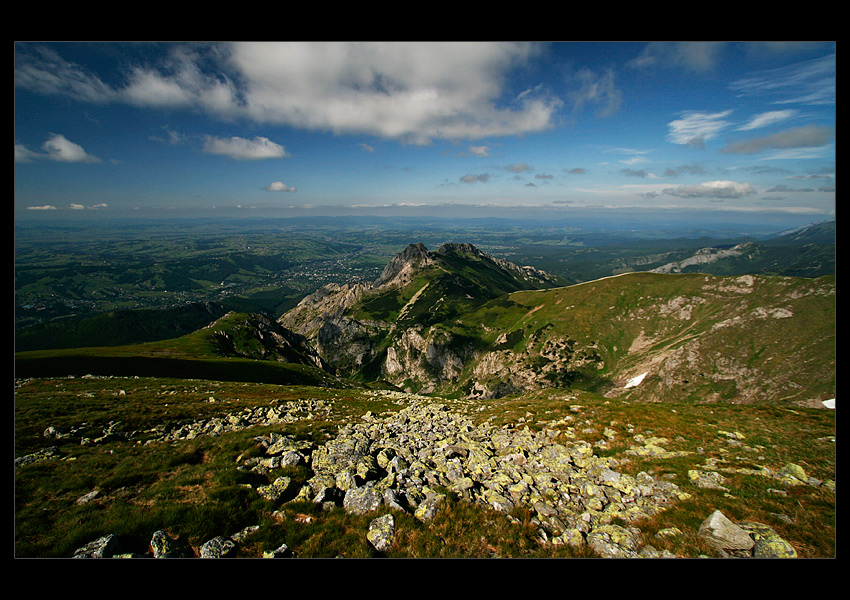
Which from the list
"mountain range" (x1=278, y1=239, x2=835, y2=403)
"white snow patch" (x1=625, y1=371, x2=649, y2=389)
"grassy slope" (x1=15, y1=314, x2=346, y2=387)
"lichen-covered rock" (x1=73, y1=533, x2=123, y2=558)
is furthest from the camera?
"white snow patch" (x1=625, y1=371, x2=649, y2=389)

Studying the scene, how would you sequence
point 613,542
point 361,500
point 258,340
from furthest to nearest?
point 258,340 < point 361,500 < point 613,542

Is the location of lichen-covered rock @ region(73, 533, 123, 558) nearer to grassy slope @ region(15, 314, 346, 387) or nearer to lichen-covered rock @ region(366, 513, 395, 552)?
lichen-covered rock @ region(366, 513, 395, 552)

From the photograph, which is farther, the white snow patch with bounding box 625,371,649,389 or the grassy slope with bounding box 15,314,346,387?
the white snow patch with bounding box 625,371,649,389

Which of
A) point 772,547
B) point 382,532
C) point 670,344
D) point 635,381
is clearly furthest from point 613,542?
point 670,344

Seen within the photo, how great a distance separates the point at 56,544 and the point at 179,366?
236 ft

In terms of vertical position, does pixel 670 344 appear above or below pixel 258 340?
below

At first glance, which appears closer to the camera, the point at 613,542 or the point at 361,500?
the point at 613,542

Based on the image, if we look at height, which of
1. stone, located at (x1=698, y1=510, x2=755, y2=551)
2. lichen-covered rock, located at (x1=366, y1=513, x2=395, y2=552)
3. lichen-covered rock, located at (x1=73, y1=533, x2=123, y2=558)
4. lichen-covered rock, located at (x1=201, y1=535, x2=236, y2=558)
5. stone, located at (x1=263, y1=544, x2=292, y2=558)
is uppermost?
lichen-covered rock, located at (x1=73, y1=533, x2=123, y2=558)

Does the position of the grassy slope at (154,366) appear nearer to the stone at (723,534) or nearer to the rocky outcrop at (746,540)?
the stone at (723,534)

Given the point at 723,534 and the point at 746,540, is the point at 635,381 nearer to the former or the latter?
the point at 723,534

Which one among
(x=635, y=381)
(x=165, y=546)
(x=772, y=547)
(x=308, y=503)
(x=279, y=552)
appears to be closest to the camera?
(x=165, y=546)

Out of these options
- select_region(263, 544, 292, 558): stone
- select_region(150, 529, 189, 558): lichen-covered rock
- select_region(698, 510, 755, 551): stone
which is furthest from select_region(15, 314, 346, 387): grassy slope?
select_region(698, 510, 755, 551): stone

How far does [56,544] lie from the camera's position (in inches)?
305

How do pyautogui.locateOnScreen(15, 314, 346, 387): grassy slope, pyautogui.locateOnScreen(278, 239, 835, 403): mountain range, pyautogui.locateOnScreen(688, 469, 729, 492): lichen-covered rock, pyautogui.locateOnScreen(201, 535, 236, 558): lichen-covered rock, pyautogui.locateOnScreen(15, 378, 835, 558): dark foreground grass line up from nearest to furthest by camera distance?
pyautogui.locateOnScreen(201, 535, 236, 558): lichen-covered rock, pyautogui.locateOnScreen(15, 378, 835, 558): dark foreground grass, pyautogui.locateOnScreen(688, 469, 729, 492): lichen-covered rock, pyautogui.locateOnScreen(15, 314, 346, 387): grassy slope, pyautogui.locateOnScreen(278, 239, 835, 403): mountain range
